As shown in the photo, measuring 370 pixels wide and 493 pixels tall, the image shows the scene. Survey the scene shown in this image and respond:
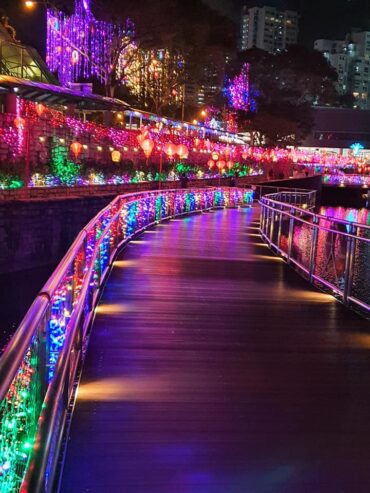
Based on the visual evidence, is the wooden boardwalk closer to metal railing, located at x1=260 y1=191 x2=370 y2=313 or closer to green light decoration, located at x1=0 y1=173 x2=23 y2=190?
metal railing, located at x1=260 y1=191 x2=370 y2=313

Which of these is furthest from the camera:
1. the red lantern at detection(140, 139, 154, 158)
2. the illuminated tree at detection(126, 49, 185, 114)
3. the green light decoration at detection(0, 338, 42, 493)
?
the illuminated tree at detection(126, 49, 185, 114)

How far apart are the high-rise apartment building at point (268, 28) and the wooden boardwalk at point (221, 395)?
156m

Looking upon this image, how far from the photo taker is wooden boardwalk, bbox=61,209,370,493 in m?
3.24

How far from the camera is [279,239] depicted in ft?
43.1

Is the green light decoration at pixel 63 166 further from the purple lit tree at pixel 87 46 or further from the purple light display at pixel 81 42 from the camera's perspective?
the purple light display at pixel 81 42

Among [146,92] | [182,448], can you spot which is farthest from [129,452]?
[146,92]

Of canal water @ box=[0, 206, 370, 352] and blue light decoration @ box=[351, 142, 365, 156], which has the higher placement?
blue light decoration @ box=[351, 142, 365, 156]

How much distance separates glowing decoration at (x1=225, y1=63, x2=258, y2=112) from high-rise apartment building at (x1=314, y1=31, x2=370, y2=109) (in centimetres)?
10535

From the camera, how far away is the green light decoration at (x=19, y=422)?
2.10 meters

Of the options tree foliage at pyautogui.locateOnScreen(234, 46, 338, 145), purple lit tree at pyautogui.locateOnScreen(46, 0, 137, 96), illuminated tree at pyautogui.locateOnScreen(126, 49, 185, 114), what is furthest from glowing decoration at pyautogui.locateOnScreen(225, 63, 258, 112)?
purple lit tree at pyautogui.locateOnScreen(46, 0, 137, 96)

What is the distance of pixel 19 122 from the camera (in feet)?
54.4

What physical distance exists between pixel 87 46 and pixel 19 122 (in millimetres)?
18062

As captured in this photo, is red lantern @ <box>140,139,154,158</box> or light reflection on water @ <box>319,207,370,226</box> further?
light reflection on water @ <box>319,207,370,226</box>

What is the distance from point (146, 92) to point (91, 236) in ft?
118
